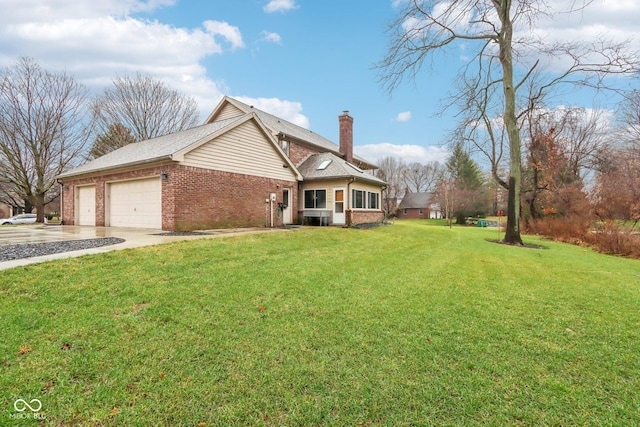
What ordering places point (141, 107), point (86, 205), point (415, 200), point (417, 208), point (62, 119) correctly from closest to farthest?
A: 1. point (86, 205)
2. point (62, 119)
3. point (141, 107)
4. point (417, 208)
5. point (415, 200)

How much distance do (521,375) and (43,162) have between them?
31854 millimetres

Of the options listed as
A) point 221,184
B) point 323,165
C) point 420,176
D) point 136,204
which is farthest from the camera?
point 420,176

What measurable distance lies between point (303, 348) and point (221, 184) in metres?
10.1

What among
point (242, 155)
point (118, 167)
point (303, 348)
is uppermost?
point (242, 155)

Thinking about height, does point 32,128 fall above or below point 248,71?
below

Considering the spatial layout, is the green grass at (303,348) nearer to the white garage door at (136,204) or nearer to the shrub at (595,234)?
the white garage door at (136,204)

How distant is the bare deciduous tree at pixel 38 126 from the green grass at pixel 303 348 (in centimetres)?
2563

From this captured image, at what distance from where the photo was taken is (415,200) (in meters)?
51.3

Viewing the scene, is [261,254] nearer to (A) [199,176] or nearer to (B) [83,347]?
(B) [83,347]

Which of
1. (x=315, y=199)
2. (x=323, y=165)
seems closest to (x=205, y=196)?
(x=315, y=199)

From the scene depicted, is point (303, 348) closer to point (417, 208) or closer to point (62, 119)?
point (62, 119)

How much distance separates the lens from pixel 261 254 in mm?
6742

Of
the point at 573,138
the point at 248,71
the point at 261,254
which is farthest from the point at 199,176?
the point at 573,138

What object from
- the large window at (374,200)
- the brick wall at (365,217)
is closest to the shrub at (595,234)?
the brick wall at (365,217)
